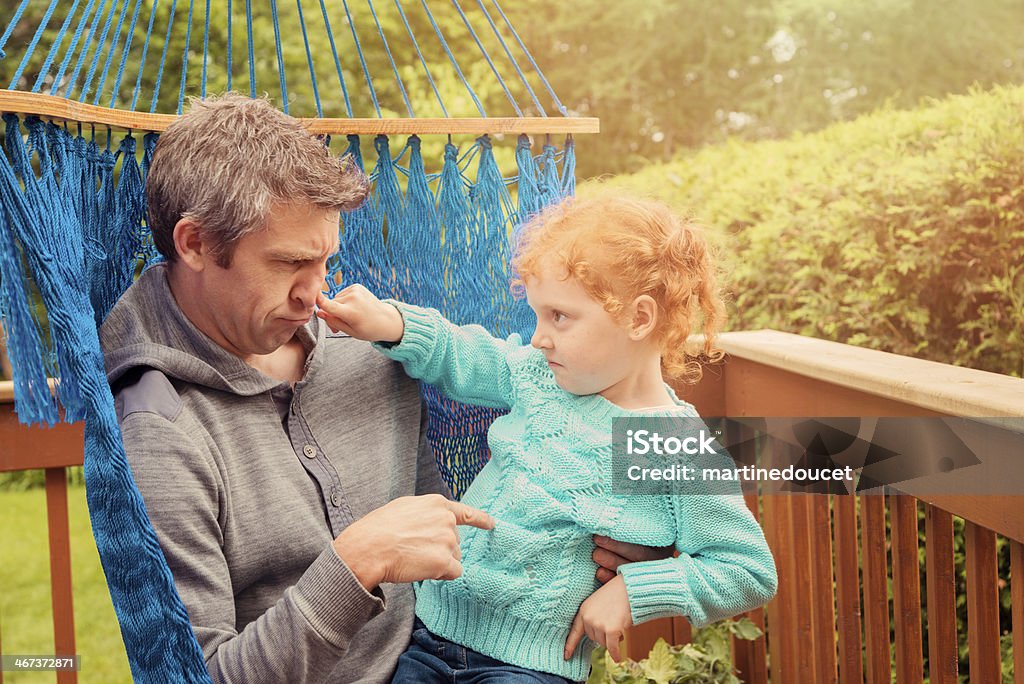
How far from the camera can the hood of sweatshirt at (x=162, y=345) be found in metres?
1.41

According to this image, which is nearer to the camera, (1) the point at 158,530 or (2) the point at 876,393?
(1) the point at 158,530

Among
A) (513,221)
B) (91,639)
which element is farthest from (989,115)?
(91,639)

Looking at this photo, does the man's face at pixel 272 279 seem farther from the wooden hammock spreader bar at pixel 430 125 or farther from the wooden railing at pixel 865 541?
the wooden railing at pixel 865 541

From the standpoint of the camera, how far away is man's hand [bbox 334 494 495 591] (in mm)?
1283

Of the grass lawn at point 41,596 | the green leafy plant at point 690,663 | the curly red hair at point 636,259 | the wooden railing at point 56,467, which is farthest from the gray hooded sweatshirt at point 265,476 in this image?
the grass lawn at point 41,596

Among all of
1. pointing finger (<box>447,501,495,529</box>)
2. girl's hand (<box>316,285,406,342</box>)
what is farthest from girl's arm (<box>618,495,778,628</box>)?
girl's hand (<box>316,285,406,342</box>)

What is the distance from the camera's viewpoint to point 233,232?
1375 mm

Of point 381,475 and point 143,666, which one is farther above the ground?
point 381,475

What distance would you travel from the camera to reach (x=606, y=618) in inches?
58.8

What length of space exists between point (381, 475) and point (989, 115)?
3.32 metres

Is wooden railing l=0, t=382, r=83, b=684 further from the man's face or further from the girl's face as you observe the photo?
the girl's face

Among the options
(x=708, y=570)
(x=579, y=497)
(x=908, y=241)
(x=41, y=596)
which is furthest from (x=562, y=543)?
(x=41, y=596)

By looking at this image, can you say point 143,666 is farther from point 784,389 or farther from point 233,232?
point 784,389

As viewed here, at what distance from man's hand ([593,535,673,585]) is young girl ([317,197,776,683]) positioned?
15 mm
